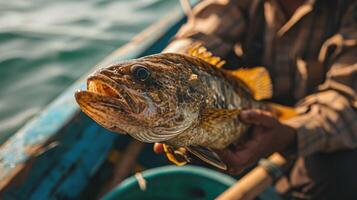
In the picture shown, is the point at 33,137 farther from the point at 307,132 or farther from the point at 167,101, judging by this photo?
the point at 307,132

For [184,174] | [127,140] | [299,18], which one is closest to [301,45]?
[299,18]

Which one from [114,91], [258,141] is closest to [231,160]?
[258,141]

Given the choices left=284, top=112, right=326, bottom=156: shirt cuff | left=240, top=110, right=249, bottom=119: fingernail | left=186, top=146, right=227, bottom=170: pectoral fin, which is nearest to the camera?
left=186, top=146, right=227, bottom=170: pectoral fin

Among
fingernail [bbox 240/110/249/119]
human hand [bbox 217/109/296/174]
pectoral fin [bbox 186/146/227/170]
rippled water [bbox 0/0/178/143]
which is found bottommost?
human hand [bbox 217/109/296/174]

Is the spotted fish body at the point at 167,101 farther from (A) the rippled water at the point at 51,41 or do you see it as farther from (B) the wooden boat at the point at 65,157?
(A) the rippled water at the point at 51,41

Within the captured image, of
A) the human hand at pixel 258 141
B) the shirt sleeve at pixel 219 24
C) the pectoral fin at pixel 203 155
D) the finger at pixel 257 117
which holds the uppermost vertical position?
the shirt sleeve at pixel 219 24

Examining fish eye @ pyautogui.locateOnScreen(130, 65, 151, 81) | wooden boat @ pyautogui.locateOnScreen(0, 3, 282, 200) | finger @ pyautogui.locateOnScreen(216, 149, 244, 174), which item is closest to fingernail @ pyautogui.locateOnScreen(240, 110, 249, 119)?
finger @ pyautogui.locateOnScreen(216, 149, 244, 174)

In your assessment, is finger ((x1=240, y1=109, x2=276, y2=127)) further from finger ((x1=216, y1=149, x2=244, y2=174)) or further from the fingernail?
finger ((x1=216, y1=149, x2=244, y2=174))

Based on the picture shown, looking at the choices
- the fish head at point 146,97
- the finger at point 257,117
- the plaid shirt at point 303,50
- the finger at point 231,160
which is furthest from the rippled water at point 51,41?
the fish head at point 146,97
